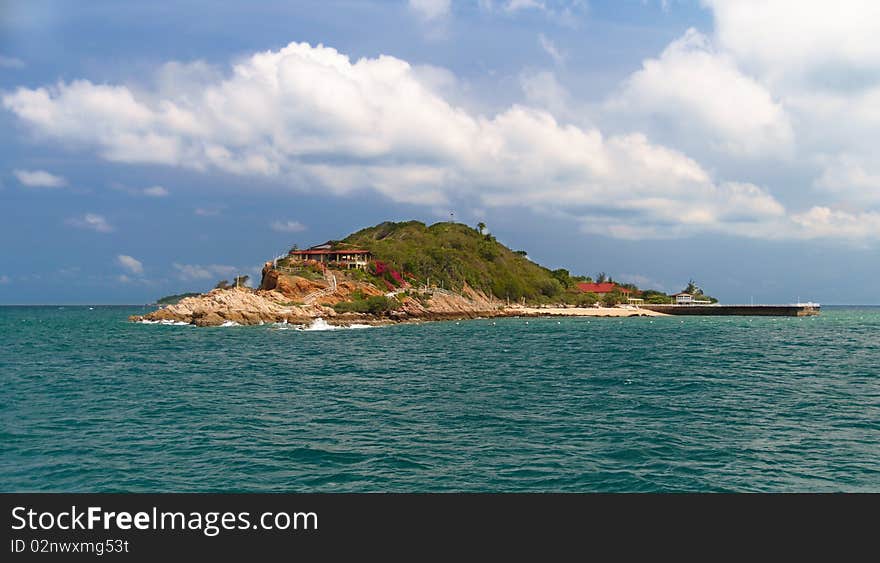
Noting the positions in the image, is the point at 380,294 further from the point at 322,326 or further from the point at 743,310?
the point at 743,310

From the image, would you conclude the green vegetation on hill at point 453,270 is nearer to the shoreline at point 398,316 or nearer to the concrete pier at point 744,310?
the shoreline at point 398,316

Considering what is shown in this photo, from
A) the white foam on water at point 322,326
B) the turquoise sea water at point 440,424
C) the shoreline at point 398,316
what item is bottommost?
the turquoise sea water at point 440,424

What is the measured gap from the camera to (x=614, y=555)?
433 inches

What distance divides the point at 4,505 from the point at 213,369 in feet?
108

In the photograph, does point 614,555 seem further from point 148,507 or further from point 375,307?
point 375,307

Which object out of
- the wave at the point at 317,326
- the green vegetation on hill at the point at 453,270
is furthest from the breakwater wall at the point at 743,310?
the wave at the point at 317,326

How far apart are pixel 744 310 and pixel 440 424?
175 metres

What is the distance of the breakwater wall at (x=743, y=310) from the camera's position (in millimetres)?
175000

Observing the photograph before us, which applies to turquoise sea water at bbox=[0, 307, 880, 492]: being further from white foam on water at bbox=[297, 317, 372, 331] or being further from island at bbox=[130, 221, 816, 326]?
island at bbox=[130, 221, 816, 326]

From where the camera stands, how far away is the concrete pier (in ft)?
574

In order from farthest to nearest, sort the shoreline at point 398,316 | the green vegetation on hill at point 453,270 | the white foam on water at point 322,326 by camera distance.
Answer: the green vegetation on hill at point 453,270 < the shoreline at point 398,316 < the white foam on water at point 322,326

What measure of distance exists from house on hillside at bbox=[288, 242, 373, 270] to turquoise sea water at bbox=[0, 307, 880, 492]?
104375 mm

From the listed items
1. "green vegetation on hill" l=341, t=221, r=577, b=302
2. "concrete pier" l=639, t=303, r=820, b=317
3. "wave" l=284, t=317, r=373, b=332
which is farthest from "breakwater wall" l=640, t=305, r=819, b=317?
"wave" l=284, t=317, r=373, b=332

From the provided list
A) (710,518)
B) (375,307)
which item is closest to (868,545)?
(710,518)
